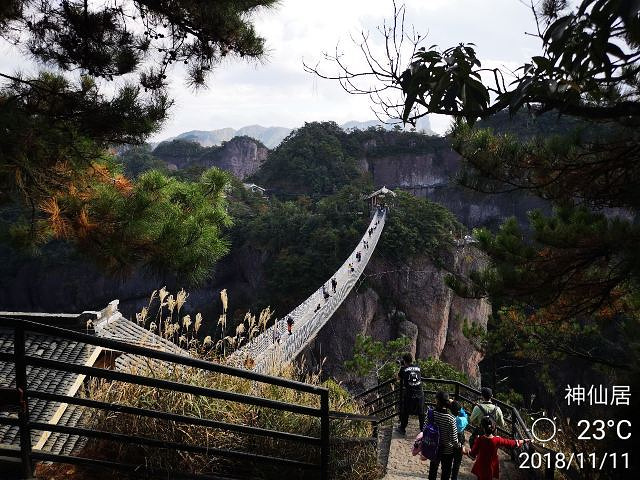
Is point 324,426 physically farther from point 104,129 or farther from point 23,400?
point 104,129

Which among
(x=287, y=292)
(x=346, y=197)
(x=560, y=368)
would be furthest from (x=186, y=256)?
(x=560, y=368)

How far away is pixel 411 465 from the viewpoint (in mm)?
3467

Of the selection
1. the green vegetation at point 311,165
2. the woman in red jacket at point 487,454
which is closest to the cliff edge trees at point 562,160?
the woman in red jacket at point 487,454

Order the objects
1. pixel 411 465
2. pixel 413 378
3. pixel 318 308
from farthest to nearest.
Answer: pixel 318 308 < pixel 413 378 < pixel 411 465

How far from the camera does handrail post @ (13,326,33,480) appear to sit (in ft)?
4.82

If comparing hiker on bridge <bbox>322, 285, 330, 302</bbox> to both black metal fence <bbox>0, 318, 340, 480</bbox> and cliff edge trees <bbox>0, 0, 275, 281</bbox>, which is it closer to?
cliff edge trees <bbox>0, 0, 275, 281</bbox>

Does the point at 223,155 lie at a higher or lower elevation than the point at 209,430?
higher

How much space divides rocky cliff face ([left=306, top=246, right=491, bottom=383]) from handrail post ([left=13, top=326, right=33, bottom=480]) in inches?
497

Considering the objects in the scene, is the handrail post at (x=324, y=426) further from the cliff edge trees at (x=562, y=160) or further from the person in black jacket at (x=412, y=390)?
the person in black jacket at (x=412, y=390)

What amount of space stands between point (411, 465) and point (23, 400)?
8.95ft

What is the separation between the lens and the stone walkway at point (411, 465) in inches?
125

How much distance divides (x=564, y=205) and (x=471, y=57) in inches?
97.7

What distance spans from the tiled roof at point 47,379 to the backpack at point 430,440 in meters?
2.67

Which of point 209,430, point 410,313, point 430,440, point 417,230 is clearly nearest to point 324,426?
point 209,430
